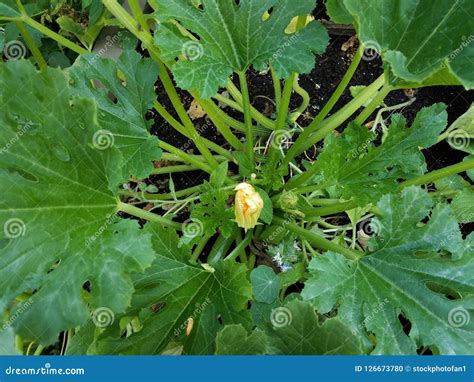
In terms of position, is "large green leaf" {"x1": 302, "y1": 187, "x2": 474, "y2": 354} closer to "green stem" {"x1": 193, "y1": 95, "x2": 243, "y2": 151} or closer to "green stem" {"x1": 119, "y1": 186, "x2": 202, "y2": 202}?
"green stem" {"x1": 193, "y1": 95, "x2": 243, "y2": 151}

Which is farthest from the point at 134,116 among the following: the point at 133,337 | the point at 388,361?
the point at 388,361

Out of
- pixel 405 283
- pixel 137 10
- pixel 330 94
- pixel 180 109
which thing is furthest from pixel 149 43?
pixel 405 283

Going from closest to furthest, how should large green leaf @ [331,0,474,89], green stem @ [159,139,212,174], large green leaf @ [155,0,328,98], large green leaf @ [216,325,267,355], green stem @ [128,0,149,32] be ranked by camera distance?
large green leaf @ [216,325,267,355] < large green leaf @ [331,0,474,89] < large green leaf @ [155,0,328,98] < green stem @ [128,0,149,32] < green stem @ [159,139,212,174]

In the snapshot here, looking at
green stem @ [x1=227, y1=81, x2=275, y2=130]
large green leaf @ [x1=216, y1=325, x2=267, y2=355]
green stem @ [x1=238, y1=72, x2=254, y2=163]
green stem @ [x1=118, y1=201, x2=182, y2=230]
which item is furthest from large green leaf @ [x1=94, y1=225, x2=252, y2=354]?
green stem @ [x1=227, y1=81, x2=275, y2=130]

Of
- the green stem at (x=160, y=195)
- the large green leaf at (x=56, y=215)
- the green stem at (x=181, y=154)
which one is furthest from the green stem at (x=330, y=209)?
the large green leaf at (x=56, y=215)

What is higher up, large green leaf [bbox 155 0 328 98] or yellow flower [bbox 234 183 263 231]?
large green leaf [bbox 155 0 328 98]

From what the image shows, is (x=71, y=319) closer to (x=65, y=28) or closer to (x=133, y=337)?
(x=133, y=337)

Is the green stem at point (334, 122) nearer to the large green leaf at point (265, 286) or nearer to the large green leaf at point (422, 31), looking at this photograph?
the large green leaf at point (422, 31)
